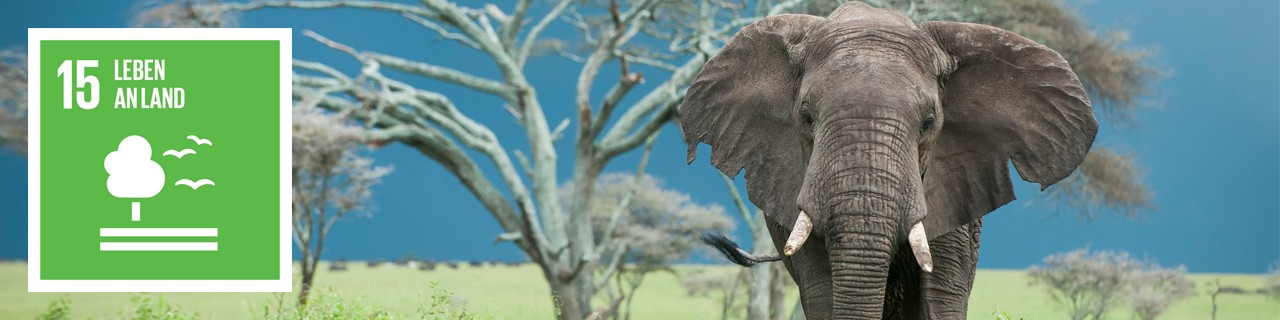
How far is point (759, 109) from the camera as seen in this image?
5.38 m

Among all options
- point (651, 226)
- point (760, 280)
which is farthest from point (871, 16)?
point (651, 226)

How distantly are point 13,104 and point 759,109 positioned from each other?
12.4 metres

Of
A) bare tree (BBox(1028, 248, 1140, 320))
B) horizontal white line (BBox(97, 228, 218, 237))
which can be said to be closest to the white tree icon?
horizontal white line (BBox(97, 228, 218, 237))

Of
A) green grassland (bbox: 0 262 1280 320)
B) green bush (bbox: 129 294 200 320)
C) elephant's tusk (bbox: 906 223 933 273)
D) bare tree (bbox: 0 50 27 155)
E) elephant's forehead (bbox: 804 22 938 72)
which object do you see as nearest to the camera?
elephant's tusk (bbox: 906 223 933 273)

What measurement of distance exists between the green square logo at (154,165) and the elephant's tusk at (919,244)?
7.59 metres

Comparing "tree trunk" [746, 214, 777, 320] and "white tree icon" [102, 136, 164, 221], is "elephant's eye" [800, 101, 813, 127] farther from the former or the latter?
"tree trunk" [746, 214, 777, 320]

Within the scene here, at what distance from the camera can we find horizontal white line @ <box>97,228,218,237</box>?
1120 centimetres

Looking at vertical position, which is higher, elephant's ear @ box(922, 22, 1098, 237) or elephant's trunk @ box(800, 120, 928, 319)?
elephant's ear @ box(922, 22, 1098, 237)

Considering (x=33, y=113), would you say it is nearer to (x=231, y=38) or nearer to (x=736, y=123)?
(x=231, y=38)

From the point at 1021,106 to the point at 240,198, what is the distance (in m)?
7.98

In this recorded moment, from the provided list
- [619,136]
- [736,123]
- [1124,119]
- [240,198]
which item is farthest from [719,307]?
[736,123]

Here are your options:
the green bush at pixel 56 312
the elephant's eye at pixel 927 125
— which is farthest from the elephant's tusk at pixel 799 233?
the green bush at pixel 56 312

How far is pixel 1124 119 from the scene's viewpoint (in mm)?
17516

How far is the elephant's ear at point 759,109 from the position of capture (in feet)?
17.1
